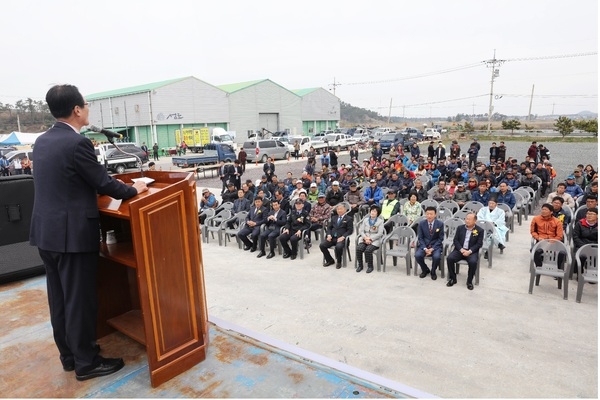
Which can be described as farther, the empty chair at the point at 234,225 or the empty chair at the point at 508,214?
the empty chair at the point at 234,225

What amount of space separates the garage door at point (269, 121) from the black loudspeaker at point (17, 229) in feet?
134

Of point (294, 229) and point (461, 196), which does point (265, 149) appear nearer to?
point (461, 196)

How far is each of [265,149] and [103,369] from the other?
79.9ft

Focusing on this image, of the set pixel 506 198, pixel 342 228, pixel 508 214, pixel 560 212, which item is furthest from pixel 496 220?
pixel 342 228

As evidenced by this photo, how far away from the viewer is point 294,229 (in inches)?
314

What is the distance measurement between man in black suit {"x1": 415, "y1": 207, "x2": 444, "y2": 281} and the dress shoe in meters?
4.83

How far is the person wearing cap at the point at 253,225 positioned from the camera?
8461mm

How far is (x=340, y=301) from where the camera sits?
18.1 ft

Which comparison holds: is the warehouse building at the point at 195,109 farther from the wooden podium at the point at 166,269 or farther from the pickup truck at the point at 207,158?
the wooden podium at the point at 166,269

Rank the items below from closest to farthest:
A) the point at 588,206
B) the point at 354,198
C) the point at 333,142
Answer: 1. the point at 588,206
2. the point at 354,198
3. the point at 333,142

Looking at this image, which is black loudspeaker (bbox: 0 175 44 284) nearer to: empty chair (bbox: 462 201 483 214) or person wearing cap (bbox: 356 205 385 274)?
person wearing cap (bbox: 356 205 385 274)

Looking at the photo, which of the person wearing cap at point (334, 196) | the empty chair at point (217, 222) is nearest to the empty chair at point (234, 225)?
the empty chair at point (217, 222)

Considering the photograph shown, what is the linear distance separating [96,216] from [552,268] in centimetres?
579

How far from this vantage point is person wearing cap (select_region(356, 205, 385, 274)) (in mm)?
6895
